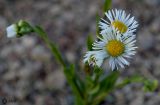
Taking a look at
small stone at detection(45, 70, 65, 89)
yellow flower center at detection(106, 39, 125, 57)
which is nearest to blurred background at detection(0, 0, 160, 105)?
small stone at detection(45, 70, 65, 89)

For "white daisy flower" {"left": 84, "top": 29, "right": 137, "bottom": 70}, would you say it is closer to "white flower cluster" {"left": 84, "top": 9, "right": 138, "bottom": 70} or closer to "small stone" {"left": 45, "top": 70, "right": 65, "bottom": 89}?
"white flower cluster" {"left": 84, "top": 9, "right": 138, "bottom": 70}

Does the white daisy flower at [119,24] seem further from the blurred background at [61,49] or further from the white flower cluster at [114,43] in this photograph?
the blurred background at [61,49]

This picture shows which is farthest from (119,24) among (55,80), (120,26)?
(55,80)

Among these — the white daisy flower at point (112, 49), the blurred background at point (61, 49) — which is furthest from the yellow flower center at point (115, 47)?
the blurred background at point (61, 49)

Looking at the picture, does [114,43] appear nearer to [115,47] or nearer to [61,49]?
[115,47]

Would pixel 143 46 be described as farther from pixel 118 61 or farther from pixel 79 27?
pixel 118 61

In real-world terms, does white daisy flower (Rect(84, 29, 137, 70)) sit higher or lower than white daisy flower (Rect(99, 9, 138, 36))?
lower

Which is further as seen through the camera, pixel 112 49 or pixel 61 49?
pixel 61 49

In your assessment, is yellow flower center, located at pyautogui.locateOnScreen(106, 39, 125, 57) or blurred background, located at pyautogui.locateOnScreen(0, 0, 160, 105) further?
blurred background, located at pyautogui.locateOnScreen(0, 0, 160, 105)
